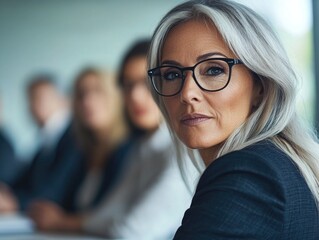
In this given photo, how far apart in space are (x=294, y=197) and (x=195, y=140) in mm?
259

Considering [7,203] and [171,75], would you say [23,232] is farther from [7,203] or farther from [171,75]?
[171,75]

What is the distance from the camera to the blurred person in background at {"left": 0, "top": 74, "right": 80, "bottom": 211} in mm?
3664

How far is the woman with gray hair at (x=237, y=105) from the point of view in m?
1.12

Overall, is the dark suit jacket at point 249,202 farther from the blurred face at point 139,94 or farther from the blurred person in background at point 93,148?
the blurred person in background at point 93,148

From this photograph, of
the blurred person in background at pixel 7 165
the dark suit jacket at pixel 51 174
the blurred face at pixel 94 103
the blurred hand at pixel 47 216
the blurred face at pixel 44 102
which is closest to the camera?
the blurred hand at pixel 47 216

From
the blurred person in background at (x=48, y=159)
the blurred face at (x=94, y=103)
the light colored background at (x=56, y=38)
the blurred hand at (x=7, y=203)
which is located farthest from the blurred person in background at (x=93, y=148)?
the light colored background at (x=56, y=38)

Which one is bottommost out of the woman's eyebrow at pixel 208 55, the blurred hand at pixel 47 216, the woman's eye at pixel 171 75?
the blurred hand at pixel 47 216

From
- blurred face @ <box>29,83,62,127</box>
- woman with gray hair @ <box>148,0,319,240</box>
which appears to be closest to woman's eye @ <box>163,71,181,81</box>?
woman with gray hair @ <box>148,0,319,240</box>

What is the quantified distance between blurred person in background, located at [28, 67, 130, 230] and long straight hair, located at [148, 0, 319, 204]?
173 cm

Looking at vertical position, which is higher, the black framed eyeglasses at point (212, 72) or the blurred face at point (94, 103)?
the black framed eyeglasses at point (212, 72)

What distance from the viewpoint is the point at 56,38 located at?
7785mm

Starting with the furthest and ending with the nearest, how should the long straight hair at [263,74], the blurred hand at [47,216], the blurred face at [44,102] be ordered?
1. the blurred face at [44,102]
2. the blurred hand at [47,216]
3. the long straight hair at [263,74]

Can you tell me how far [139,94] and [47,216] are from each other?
2.45 feet

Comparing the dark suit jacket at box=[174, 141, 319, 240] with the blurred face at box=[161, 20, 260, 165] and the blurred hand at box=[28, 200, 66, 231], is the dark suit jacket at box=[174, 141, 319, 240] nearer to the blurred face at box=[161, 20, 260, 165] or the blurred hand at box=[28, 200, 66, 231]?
the blurred face at box=[161, 20, 260, 165]
